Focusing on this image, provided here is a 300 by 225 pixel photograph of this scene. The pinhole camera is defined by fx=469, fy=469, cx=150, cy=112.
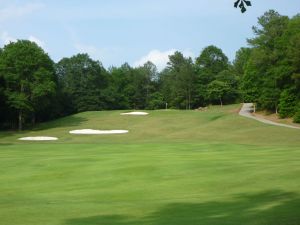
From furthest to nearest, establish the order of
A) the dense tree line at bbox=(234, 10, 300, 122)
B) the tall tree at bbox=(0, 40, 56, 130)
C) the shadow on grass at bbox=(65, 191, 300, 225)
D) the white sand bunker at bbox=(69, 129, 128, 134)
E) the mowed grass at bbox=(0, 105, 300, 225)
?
the tall tree at bbox=(0, 40, 56, 130), the dense tree line at bbox=(234, 10, 300, 122), the white sand bunker at bbox=(69, 129, 128, 134), the mowed grass at bbox=(0, 105, 300, 225), the shadow on grass at bbox=(65, 191, 300, 225)

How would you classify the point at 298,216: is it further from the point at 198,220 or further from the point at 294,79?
the point at 294,79

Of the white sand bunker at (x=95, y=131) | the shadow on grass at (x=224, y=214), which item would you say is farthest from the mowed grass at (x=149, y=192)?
the white sand bunker at (x=95, y=131)

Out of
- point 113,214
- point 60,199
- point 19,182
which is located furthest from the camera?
point 19,182

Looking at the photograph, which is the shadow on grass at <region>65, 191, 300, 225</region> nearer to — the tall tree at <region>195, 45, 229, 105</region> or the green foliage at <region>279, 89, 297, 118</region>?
the green foliage at <region>279, 89, 297, 118</region>

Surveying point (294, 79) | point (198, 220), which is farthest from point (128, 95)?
→ point (198, 220)

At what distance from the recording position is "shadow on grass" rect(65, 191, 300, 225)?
1000cm

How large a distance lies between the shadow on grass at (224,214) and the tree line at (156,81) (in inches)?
1971

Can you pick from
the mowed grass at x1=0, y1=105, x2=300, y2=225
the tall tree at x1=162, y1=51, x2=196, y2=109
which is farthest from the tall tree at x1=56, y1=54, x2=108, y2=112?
the mowed grass at x1=0, y1=105, x2=300, y2=225

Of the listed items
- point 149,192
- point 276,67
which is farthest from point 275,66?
point 149,192

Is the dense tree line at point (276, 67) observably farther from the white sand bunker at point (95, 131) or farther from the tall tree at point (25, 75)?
the tall tree at point (25, 75)

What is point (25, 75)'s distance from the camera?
6888 cm

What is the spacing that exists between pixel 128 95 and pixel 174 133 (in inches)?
2892

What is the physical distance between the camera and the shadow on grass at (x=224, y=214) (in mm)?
10000

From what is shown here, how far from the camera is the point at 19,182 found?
18.0 metres
